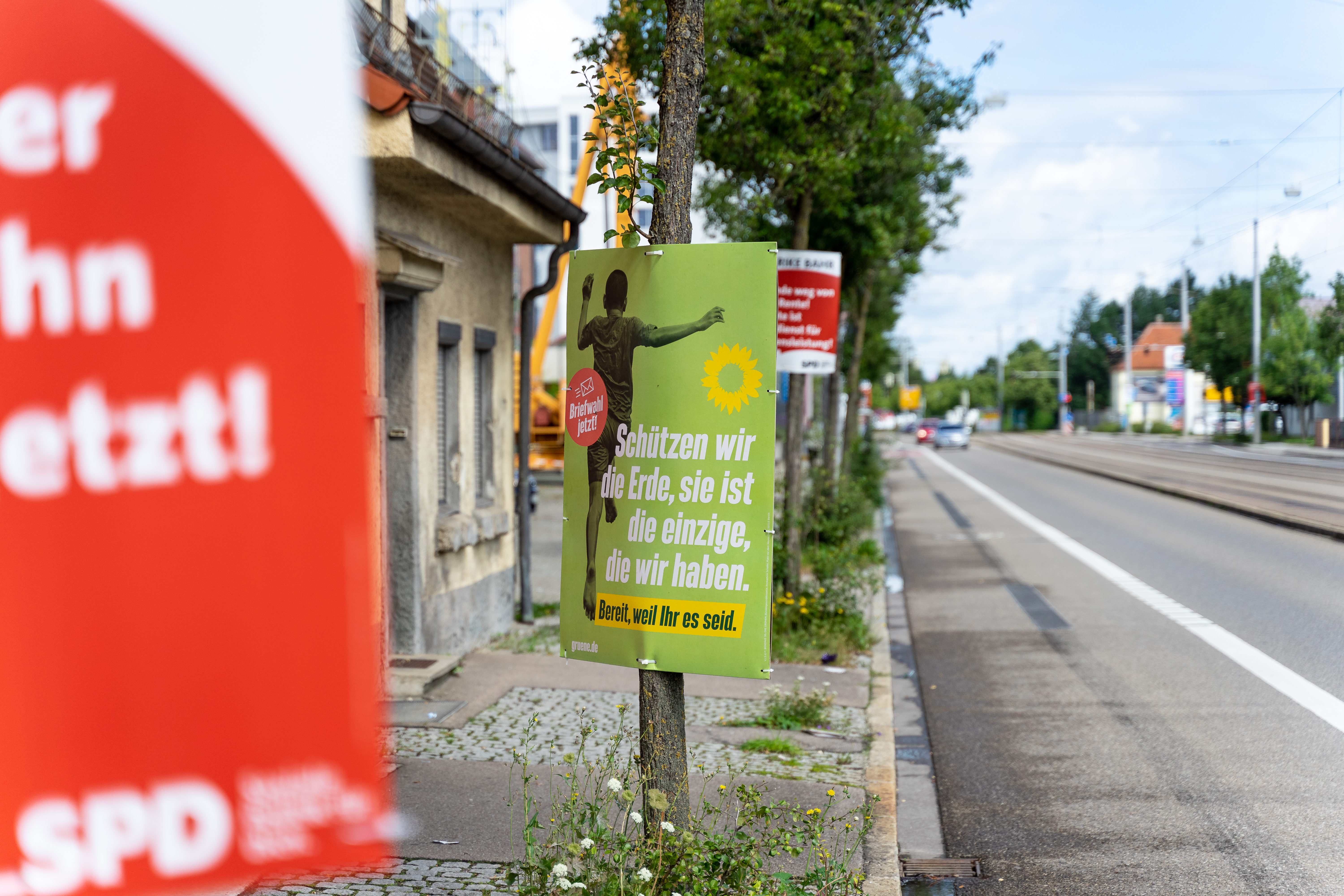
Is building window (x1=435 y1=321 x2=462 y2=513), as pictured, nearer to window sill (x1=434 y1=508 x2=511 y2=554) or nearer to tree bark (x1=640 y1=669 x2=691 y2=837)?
window sill (x1=434 y1=508 x2=511 y2=554)

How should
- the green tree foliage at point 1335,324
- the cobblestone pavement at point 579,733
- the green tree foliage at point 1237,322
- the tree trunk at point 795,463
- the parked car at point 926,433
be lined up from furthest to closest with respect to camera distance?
the parked car at point 926,433 → the green tree foliage at point 1237,322 → the green tree foliage at point 1335,324 → the tree trunk at point 795,463 → the cobblestone pavement at point 579,733

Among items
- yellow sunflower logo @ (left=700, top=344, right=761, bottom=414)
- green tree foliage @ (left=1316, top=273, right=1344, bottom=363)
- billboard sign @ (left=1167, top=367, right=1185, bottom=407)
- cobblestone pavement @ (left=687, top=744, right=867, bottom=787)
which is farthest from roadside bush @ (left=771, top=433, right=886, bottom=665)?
billboard sign @ (left=1167, top=367, right=1185, bottom=407)

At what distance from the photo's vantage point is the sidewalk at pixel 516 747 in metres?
4.57

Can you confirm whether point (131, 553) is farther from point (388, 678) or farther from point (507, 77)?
point (507, 77)

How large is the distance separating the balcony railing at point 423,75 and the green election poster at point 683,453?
3.25 meters

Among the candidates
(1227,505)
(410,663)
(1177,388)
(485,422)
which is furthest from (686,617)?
(1177,388)

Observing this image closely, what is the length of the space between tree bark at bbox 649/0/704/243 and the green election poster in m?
0.18

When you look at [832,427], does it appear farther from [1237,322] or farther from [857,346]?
[1237,322]

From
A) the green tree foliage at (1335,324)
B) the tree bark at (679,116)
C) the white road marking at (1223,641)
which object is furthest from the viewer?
the green tree foliage at (1335,324)

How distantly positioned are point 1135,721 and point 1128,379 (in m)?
92.2

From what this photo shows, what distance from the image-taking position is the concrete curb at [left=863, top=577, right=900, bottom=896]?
480 centimetres

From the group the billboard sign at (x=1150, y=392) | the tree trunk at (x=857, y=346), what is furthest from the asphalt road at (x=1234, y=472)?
the billboard sign at (x=1150, y=392)

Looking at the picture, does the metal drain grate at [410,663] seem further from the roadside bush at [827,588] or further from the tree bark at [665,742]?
the tree bark at [665,742]

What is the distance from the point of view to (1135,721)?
7.34 meters
